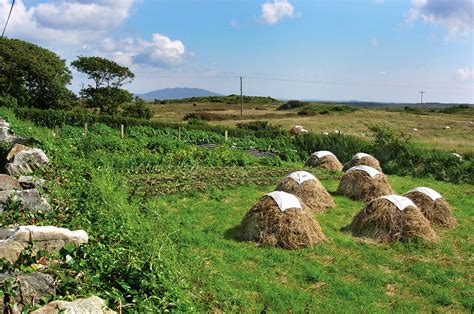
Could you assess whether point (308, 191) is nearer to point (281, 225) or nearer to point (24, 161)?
point (281, 225)

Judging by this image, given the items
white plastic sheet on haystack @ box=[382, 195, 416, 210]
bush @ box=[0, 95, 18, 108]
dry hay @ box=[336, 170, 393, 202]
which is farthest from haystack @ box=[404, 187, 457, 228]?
bush @ box=[0, 95, 18, 108]

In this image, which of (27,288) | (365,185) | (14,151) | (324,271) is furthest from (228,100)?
(27,288)

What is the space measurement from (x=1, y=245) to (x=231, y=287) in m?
3.42

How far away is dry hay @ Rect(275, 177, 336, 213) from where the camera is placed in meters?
12.3

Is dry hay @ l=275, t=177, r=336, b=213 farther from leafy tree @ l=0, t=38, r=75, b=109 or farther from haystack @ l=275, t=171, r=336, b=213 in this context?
leafy tree @ l=0, t=38, r=75, b=109

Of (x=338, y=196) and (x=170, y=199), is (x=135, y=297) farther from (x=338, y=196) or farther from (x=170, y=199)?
(x=338, y=196)

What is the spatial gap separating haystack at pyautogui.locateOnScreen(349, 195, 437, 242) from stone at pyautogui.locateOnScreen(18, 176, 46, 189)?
263 inches

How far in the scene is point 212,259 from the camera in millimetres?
8352

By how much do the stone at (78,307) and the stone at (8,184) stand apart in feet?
14.1

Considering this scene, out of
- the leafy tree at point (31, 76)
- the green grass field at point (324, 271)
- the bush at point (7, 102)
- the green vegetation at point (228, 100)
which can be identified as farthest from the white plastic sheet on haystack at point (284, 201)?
the green vegetation at point (228, 100)

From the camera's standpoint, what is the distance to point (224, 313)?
5.77 m

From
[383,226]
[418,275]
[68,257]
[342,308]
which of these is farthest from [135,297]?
[383,226]

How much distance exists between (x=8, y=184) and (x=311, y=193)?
24.7 feet

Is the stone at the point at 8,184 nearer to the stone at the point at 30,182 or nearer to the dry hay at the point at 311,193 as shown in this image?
the stone at the point at 30,182
